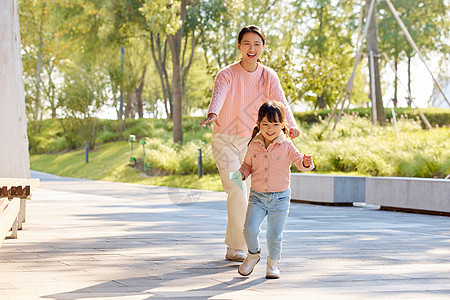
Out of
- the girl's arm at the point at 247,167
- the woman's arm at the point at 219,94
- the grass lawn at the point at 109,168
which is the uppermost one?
the woman's arm at the point at 219,94

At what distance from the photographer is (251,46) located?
6.18 m

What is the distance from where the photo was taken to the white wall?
8.69 metres

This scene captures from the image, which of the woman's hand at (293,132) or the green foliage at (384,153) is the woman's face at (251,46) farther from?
the green foliage at (384,153)

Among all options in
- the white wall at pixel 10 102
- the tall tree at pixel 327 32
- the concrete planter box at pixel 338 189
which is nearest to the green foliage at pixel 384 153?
the concrete planter box at pixel 338 189

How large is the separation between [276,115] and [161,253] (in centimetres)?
207

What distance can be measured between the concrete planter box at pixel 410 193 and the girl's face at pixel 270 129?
7.24 meters

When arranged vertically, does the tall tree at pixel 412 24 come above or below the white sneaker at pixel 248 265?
above

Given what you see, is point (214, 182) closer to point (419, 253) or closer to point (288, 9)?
point (419, 253)

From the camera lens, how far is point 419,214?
1238cm

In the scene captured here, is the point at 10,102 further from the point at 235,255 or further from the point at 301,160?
the point at 301,160

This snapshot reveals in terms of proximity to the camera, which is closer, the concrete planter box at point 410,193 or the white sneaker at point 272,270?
the white sneaker at point 272,270

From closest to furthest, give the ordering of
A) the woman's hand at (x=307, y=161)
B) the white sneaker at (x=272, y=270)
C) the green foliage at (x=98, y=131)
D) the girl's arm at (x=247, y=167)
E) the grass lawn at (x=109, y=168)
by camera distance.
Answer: the woman's hand at (x=307, y=161) < the white sneaker at (x=272, y=270) < the girl's arm at (x=247, y=167) < the grass lawn at (x=109, y=168) < the green foliage at (x=98, y=131)

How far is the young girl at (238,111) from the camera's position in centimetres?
621

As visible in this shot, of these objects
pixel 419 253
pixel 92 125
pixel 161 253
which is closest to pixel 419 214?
pixel 419 253
